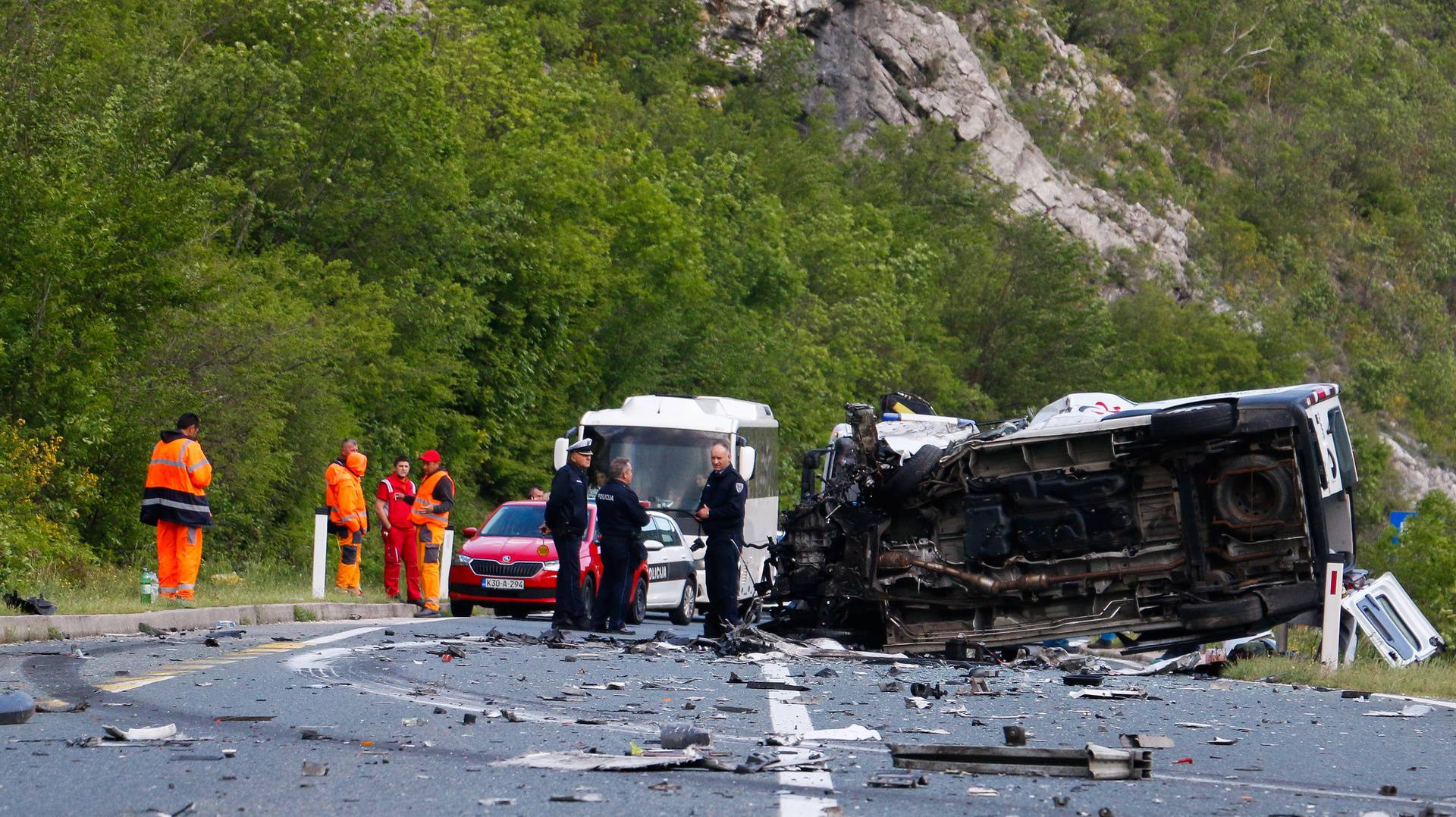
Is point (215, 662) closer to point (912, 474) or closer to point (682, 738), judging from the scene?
point (682, 738)

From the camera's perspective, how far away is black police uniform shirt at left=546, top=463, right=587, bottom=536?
16625 mm

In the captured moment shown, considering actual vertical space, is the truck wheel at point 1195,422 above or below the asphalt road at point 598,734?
above

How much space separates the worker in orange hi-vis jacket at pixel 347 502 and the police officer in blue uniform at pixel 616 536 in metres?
5.28

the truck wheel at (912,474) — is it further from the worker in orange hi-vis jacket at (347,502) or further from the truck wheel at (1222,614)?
the worker in orange hi-vis jacket at (347,502)

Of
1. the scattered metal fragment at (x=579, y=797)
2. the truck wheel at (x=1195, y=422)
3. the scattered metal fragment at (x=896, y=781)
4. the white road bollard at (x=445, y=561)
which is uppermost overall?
the truck wheel at (x=1195, y=422)

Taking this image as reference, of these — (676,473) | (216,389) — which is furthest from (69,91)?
(676,473)

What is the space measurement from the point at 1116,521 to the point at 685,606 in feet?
30.5

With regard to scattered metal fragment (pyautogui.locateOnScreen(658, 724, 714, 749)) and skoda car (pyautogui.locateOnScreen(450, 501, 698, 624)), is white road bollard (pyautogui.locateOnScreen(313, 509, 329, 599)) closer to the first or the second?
skoda car (pyautogui.locateOnScreen(450, 501, 698, 624))

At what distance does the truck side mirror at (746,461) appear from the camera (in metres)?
26.0

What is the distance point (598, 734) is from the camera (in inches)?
319

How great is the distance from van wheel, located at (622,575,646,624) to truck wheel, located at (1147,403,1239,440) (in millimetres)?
8111

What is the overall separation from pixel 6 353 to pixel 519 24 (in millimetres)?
31018

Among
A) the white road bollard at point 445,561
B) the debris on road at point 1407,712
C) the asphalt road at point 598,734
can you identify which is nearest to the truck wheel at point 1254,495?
the asphalt road at point 598,734

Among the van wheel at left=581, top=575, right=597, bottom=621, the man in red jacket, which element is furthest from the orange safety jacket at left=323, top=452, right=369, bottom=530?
the van wheel at left=581, top=575, right=597, bottom=621
